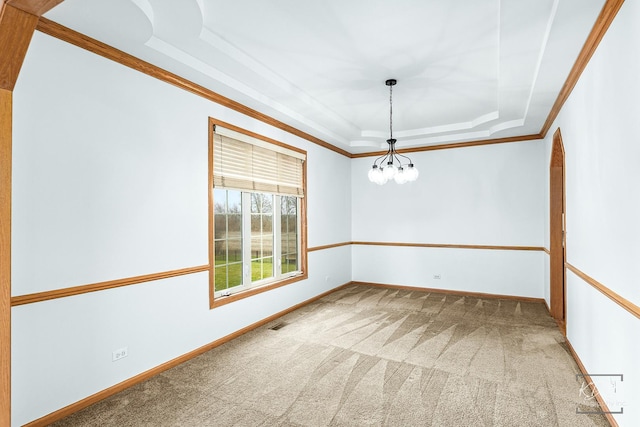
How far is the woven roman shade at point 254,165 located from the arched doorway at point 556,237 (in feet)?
11.8

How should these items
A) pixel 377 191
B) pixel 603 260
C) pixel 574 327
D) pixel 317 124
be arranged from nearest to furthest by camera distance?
pixel 603 260 → pixel 574 327 → pixel 317 124 → pixel 377 191

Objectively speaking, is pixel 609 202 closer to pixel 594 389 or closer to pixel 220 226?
pixel 594 389

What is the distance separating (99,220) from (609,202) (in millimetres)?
3716

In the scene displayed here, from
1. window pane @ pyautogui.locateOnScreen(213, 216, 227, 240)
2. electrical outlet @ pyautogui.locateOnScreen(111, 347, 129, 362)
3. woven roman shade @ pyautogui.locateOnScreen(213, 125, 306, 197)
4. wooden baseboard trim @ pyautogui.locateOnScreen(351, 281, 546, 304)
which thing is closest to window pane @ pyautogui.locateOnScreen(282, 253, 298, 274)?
woven roman shade @ pyautogui.locateOnScreen(213, 125, 306, 197)

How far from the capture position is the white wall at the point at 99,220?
232 centimetres

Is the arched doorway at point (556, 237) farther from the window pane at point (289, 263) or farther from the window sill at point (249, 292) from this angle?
the window pane at point (289, 263)

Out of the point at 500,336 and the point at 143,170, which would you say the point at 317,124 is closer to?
the point at 143,170

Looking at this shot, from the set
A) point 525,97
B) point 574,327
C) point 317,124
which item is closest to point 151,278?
point 317,124

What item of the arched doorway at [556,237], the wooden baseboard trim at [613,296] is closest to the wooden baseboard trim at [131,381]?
the wooden baseboard trim at [613,296]

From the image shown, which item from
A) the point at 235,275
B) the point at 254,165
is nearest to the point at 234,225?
the point at 235,275

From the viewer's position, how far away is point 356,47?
311 centimetres

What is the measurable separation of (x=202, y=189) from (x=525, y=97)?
389 cm

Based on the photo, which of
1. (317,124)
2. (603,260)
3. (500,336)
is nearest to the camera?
(603,260)

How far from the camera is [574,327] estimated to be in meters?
3.48
